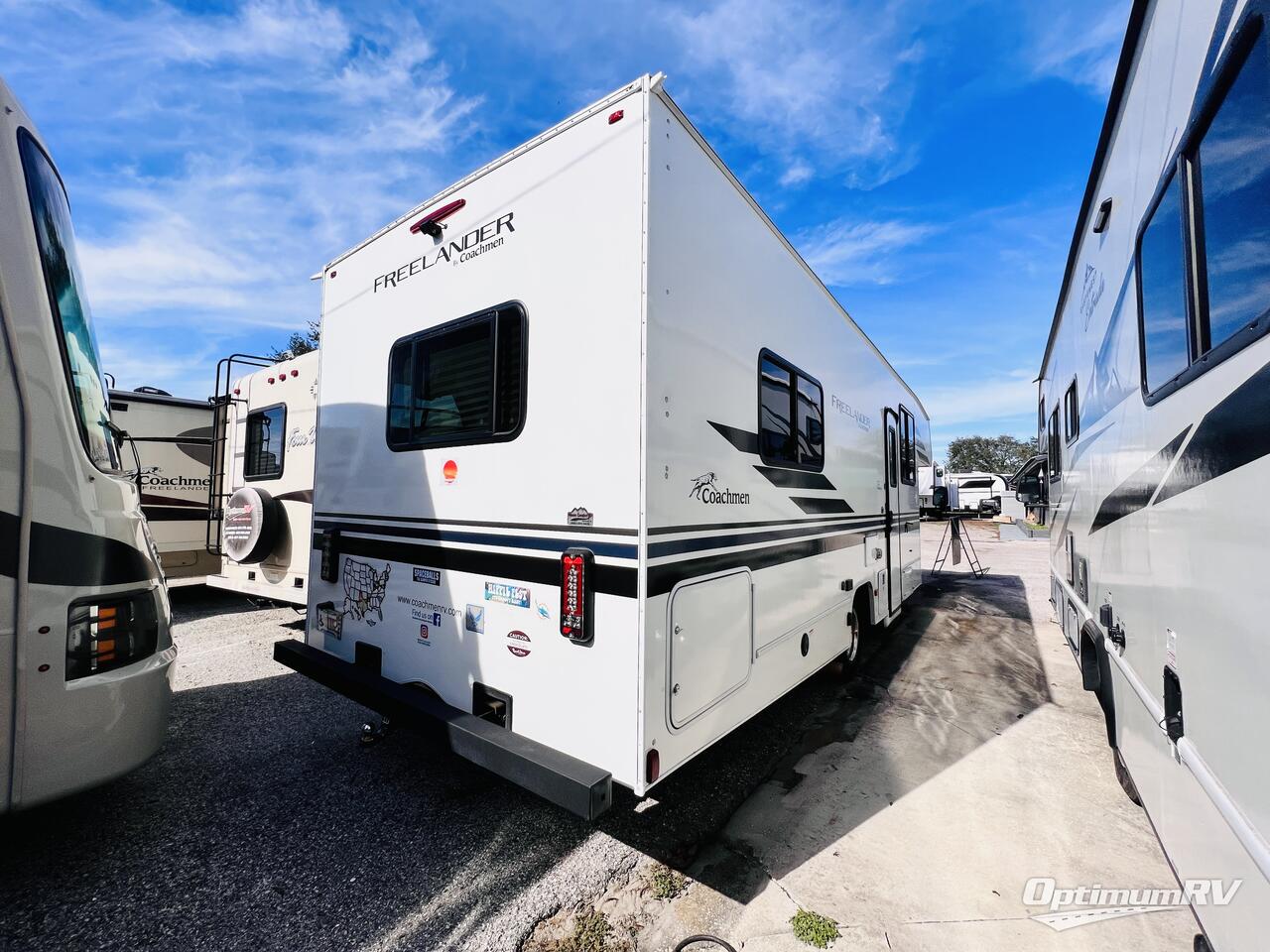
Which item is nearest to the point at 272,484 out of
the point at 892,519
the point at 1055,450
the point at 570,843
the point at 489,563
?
the point at 489,563

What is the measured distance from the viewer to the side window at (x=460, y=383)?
8.73 ft

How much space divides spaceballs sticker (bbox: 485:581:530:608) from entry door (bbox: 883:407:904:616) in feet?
15.2

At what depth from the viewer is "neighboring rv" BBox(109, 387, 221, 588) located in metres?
7.08

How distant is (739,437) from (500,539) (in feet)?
4.11

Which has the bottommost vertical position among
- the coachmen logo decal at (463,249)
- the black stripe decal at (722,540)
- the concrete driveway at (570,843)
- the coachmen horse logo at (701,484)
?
the concrete driveway at (570,843)

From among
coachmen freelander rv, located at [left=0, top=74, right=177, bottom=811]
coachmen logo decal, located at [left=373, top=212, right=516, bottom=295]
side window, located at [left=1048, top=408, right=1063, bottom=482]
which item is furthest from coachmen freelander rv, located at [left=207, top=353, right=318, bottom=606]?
side window, located at [left=1048, top=408, right=1063, bottom=482]

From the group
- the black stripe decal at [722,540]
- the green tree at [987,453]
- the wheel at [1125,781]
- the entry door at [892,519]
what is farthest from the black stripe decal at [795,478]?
the green tree at [987,453]

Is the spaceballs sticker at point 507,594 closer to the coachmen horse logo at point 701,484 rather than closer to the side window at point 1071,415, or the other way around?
the coachmen horse logo at point 701,484

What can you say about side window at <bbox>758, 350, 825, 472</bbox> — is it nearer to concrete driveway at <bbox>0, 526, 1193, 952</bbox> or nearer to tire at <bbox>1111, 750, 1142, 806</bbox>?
concrete driveway at <bbox>0, 526, 1193, 952</bbox>

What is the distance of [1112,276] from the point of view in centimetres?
283

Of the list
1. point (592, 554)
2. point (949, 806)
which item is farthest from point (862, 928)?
point (592, 554)

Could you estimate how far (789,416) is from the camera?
3.48 metres

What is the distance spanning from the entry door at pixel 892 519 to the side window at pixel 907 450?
0.28 metres

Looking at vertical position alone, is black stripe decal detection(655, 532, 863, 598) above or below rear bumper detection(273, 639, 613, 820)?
above
